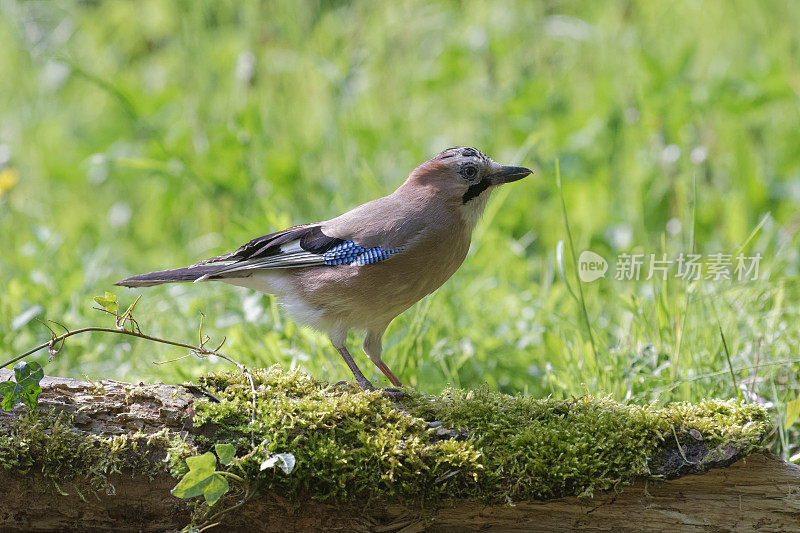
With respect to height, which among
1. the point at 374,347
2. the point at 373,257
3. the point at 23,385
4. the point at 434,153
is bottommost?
the point at 374,347

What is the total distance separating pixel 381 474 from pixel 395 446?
0.10 metres

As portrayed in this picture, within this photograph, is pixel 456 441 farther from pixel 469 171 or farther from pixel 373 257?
pixel 469 171

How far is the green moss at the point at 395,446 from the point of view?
7.84 ft

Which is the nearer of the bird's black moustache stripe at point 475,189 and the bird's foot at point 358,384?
the bird's foot at point 358,384

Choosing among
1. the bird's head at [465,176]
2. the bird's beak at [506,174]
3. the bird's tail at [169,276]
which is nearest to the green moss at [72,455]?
the bird's tail at [169,276]

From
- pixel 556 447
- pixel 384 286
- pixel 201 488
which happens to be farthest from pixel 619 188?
pixel 201 488

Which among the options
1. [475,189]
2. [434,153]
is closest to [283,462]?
[475,189]

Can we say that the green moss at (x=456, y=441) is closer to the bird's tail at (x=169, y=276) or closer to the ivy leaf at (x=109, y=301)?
the ivy leaf at (x=109, y=301)

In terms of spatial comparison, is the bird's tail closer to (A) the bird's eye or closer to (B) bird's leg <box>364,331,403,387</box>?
(B) bird's leg <box>364,331,403,387</box>

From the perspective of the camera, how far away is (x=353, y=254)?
3.24 m

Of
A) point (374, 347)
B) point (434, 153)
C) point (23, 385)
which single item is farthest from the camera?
point (434, 153)

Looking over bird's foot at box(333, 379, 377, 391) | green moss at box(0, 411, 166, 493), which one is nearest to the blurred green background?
bird's foot at box(333, 379, 377, 391)

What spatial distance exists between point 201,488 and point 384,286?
121 centimetres

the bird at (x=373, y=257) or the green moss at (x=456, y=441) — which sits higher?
the bird at (x=373, y=257)
